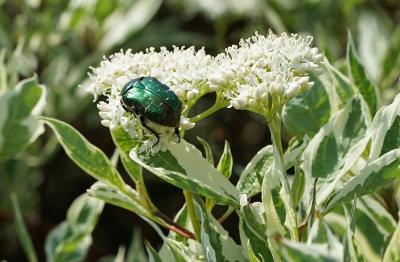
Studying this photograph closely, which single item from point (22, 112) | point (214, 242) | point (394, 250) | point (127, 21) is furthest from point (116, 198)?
point (127, 21)

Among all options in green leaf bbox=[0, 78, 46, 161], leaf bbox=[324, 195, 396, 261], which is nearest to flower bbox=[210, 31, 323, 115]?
leaf bbox=[324, 195, 396, 261]

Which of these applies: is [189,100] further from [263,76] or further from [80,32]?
[80,32]

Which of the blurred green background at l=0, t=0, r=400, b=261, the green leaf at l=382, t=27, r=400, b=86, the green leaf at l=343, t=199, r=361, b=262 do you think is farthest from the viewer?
→ the blurred green background at l=0, t=0, r=400, b=261

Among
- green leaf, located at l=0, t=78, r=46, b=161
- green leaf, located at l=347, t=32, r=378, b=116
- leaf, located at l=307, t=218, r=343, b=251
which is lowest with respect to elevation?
leaf, located at l=307, t=218, r=343, b=251

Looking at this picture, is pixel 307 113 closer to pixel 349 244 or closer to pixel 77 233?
pixel 349 244

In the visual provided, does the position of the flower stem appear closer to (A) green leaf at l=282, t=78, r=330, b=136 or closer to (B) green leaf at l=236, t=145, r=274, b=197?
(B) green leaf at l=236, t=145, r=274, b=197

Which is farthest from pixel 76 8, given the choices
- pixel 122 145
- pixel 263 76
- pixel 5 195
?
pixel 263 76

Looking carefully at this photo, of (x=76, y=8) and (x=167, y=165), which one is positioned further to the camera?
(x=76, y=8)
